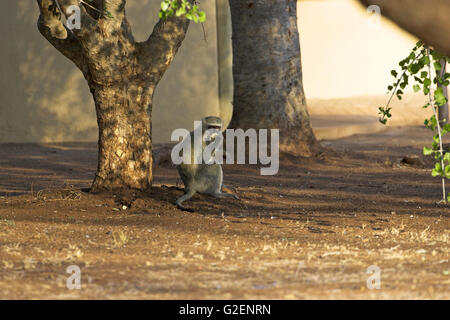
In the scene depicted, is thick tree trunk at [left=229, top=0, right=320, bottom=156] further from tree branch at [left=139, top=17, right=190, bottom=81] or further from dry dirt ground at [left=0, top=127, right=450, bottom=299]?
tree branch at [left=139, top=17, right=190, bottom=81]

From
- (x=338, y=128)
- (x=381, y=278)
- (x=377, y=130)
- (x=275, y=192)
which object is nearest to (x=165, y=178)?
(x=275, y=192)

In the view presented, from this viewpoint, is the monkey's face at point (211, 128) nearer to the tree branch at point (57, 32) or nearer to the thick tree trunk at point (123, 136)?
the thick tree trunk at point (123, 136)

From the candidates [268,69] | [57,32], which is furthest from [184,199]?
[268,69]

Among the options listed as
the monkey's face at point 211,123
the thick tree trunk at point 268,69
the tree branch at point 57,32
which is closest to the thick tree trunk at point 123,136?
the tree branch at point 57,32

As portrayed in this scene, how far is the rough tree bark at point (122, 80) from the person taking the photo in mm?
6613

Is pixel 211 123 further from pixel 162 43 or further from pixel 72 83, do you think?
→ pixel 72 83

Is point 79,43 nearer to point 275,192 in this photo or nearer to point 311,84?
point 275,192

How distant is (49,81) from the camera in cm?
1300

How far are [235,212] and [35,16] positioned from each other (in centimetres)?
767

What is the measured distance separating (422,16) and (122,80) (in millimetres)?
5095

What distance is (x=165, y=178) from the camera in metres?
9.16

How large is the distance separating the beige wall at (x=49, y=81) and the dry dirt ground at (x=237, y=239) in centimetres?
357

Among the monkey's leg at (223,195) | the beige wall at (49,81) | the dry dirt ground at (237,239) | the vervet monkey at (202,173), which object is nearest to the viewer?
the dry dirt ground at (237,239)
